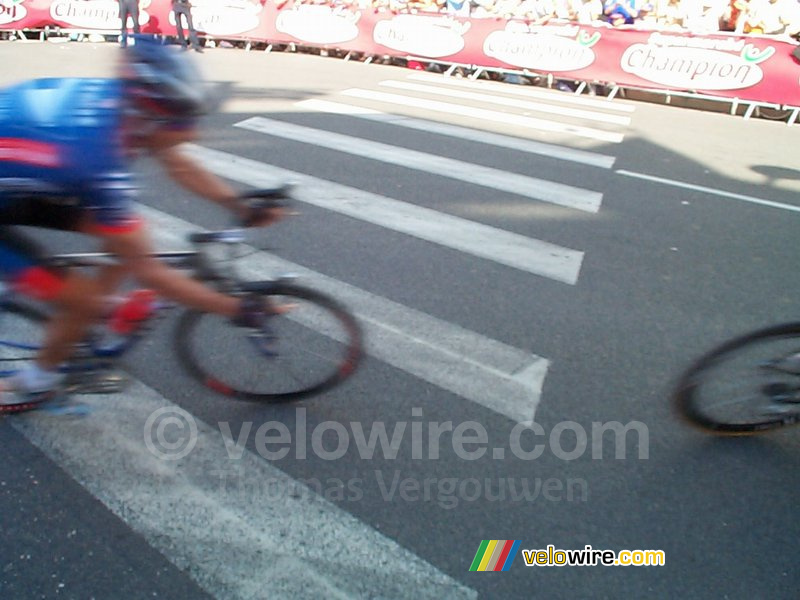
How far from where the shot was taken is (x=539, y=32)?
12.6 meters

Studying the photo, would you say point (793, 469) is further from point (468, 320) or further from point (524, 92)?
point (524, 92)

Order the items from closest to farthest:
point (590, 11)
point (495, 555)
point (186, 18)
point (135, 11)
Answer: point (495, 555) → point (590, 11) → point (135, 11) → point (186, 18)

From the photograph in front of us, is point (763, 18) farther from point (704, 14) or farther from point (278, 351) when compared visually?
point (278, 351)

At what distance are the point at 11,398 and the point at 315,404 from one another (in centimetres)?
151

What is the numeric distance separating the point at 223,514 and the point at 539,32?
485 inches

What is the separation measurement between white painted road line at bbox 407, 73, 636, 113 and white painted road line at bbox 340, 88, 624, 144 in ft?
6.28

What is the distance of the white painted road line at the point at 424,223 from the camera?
5031 mm

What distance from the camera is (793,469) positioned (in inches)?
121

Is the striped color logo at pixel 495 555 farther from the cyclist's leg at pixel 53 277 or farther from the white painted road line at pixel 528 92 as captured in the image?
the white painted road line at pixel 528 92

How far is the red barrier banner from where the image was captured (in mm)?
10898

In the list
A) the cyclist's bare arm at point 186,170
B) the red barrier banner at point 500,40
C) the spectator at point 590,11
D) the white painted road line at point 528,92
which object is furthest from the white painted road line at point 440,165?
the spectator at point 590,11

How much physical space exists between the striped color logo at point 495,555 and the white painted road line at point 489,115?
7322mm

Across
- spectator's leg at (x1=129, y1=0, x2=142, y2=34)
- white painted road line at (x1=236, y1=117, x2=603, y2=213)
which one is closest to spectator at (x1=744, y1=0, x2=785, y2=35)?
white painted road line at (x1=236, y1=117, x2=603, y2=213)

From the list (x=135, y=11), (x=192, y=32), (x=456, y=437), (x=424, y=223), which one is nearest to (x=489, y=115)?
(x=424, y=223)
